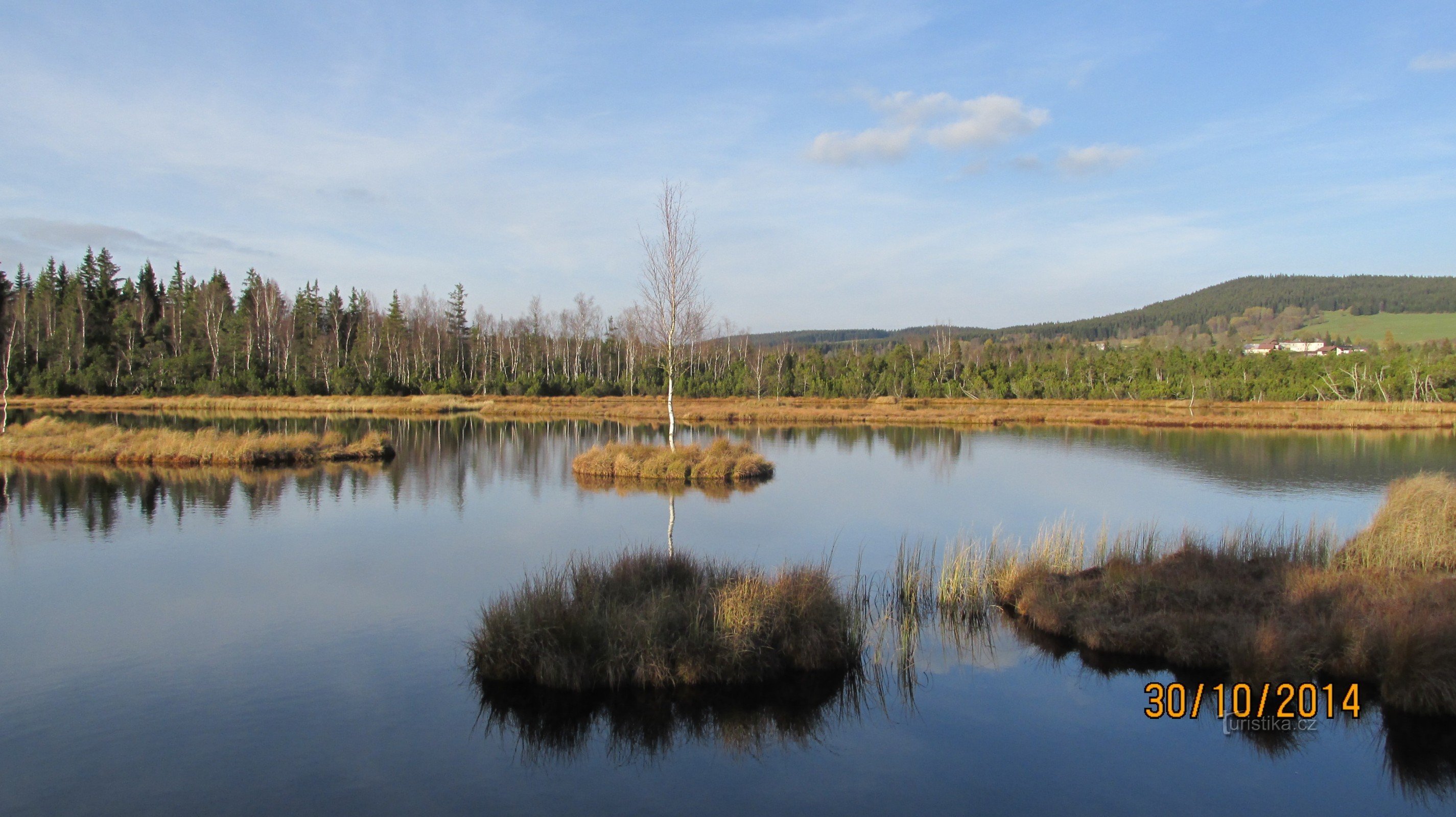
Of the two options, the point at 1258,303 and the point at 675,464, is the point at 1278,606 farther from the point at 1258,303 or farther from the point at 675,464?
the point at 1258,303

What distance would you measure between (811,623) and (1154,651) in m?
4.31

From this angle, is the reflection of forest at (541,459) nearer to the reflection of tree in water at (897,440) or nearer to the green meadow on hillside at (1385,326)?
the reflection of tree in water at (897,440)

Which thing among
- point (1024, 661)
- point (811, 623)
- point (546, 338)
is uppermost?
point (546, 338)

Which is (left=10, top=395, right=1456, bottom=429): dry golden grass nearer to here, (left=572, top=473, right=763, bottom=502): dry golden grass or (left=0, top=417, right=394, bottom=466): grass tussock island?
(left=0, top=417, right=394, bottom=466): grass tussock island

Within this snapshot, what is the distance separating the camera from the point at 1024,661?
10.3m

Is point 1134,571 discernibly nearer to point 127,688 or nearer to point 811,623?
point 811,623

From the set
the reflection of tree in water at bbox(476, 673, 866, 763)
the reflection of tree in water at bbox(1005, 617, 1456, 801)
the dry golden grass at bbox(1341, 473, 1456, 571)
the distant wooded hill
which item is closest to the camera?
the reflection of tree in water at bbox(1005, 617, 1456, 801)

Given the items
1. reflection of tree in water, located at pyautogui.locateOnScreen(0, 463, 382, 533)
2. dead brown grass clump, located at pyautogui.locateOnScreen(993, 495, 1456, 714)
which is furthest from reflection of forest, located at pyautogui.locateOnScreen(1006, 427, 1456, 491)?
reflection of tree in water, located at pyautogui.locateOnScreen(0, 463, 382, 533)

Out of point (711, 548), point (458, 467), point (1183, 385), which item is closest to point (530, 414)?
point (458, 467)

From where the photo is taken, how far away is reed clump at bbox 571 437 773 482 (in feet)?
84.5

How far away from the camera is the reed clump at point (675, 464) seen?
25750 millimetres

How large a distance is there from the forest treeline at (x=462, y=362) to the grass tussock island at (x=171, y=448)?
89.7 ft

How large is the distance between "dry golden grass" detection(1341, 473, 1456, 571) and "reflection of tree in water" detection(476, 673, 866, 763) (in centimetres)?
869

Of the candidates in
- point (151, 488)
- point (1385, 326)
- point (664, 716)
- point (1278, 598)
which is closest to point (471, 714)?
point (664, 716)
